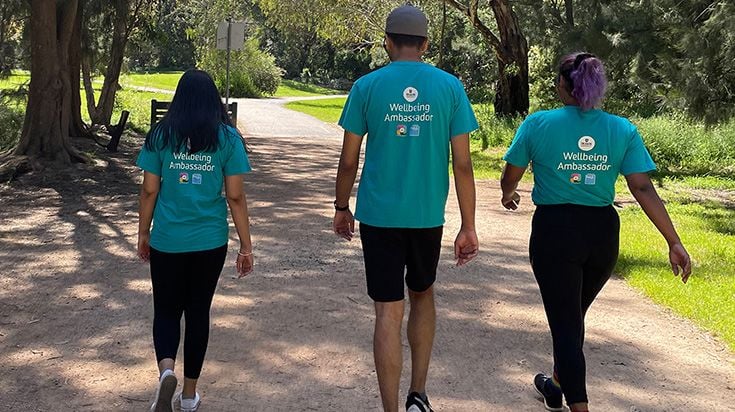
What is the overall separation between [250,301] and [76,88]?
16.2 meters

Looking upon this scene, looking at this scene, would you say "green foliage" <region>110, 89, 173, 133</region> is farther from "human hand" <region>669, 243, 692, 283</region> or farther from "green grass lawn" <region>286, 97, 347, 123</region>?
"human hand" <region>669, 243, 692, 283</region>

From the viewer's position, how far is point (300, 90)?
6975cm

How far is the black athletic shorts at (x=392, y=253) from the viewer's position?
4184 mm

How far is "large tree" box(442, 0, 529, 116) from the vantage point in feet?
74.7

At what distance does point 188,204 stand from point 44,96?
39.2 ft

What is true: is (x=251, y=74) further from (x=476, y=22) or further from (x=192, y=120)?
(x=192, y=120)

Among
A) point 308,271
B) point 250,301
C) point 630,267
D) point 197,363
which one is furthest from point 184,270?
point 630,267

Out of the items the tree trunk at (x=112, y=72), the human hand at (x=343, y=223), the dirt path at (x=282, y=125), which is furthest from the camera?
the dirt path at (x=282, y=125)

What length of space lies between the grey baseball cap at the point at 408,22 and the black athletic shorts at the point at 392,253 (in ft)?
3.03

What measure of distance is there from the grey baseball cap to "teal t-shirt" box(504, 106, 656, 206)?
700mm

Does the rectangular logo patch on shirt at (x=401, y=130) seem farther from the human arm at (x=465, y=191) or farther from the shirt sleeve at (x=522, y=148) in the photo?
the shirt sleeve at (x=522, y=148)

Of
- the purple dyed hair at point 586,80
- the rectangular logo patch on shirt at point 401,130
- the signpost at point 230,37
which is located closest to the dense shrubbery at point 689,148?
the signpost at point 230,37

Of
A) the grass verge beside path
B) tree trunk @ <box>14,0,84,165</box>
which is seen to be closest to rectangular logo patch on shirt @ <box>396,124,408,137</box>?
the grass verge beside path

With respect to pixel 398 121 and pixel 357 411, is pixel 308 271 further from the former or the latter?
pixel 398 121
